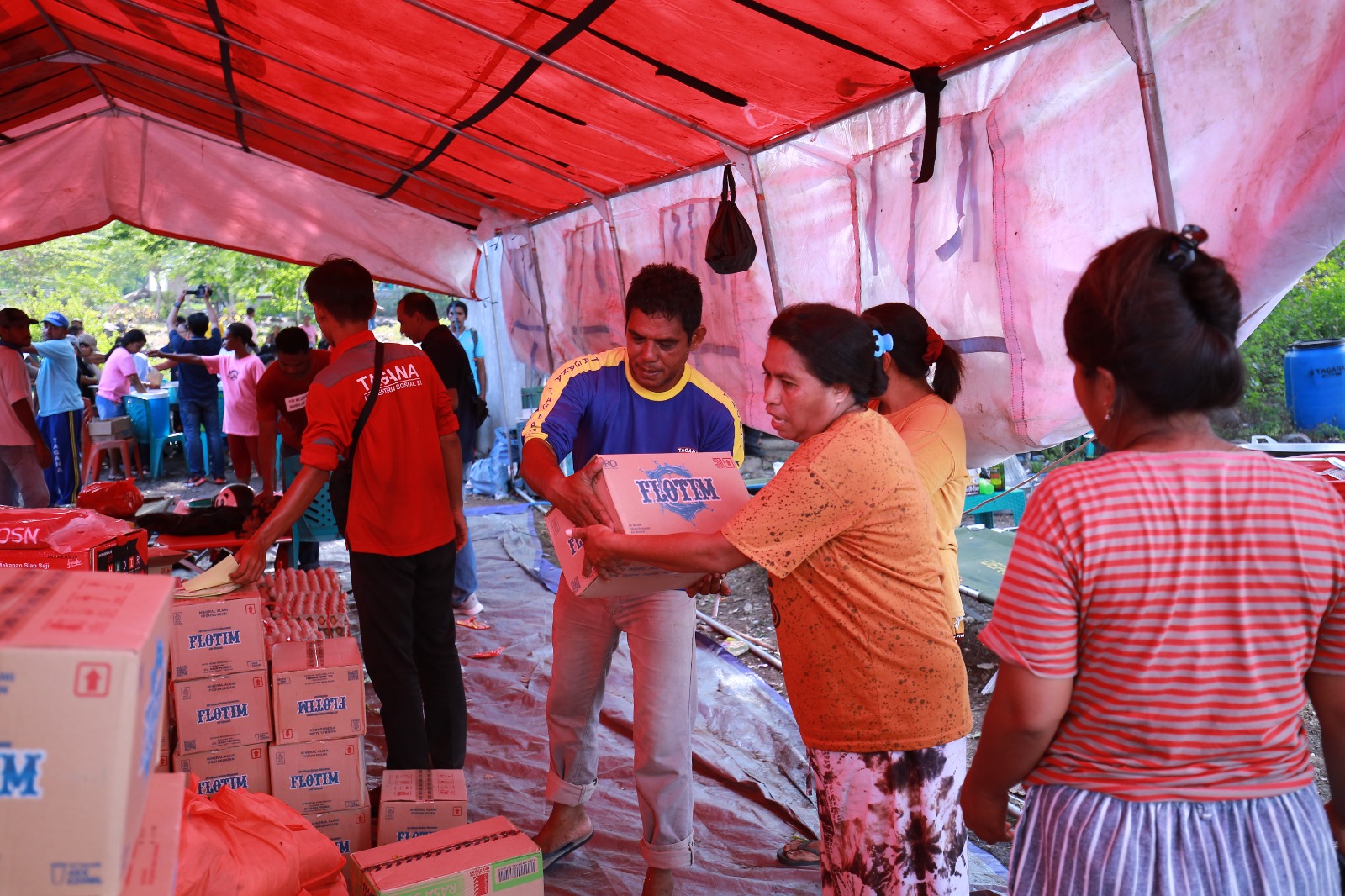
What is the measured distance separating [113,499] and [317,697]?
218 centimetres

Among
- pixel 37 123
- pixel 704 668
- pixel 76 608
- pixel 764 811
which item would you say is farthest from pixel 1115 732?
pixel 37 123

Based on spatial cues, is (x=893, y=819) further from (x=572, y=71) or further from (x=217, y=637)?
(x=572, y=71)

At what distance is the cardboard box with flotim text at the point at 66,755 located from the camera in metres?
0.95

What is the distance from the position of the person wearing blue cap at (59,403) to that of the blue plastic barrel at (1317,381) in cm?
1035

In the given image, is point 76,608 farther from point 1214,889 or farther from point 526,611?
point 526,611

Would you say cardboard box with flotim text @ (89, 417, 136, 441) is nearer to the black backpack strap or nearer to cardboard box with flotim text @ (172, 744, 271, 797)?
the black backpack strap

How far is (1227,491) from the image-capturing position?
3.88 ft

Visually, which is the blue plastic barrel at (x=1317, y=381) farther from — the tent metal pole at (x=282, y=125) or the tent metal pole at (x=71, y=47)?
the tent metal pole at (x=71, y=47)

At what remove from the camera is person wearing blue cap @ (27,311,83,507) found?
884 centimetres

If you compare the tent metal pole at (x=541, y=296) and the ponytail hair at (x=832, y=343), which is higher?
the tent metal pole at (x=541, y=296)

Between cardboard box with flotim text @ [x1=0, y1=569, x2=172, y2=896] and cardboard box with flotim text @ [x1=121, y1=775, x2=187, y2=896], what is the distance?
11 centimetres

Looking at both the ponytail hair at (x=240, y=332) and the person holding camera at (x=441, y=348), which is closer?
the person holding camera at (x=441, y=348)

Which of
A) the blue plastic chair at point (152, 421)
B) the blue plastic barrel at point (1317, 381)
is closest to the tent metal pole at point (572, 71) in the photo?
the blue plastic barrel at point (1317, 381)

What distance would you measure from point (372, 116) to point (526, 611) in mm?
2980
